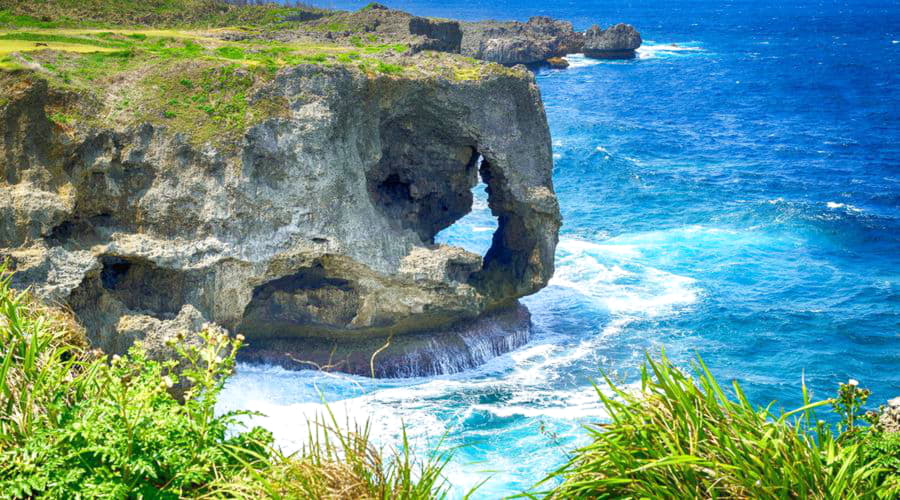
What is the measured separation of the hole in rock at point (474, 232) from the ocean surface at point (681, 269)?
141 mm

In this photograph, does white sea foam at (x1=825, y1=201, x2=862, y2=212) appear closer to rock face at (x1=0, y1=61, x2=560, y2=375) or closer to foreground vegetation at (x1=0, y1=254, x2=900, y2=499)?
rock face at (x1=0, y1=61, x2=560, y2=375)

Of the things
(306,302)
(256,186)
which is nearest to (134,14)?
(256,186)

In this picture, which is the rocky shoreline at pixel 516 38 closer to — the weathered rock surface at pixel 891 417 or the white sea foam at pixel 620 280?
the white sea foam at pixel 620 280

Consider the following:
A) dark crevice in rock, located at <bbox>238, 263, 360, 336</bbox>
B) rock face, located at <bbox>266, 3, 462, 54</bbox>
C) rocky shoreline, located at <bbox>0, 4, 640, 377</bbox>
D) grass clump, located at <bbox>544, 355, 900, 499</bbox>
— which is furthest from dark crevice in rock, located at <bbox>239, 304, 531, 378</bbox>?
rock face, located at <bbox>266, 3, 462, 54</bbox>

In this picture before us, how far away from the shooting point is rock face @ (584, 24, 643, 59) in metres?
99.1

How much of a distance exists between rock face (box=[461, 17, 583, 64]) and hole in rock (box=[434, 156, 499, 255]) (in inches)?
1827

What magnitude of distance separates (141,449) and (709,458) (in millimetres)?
6128

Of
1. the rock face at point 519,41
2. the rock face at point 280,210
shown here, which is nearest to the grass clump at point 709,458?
the rock face at point 280,210

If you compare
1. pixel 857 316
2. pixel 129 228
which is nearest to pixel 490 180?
pixel 129 228

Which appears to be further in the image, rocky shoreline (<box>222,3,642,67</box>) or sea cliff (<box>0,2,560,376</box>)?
rocky shoreline (<box>222,3,642,67</box>)

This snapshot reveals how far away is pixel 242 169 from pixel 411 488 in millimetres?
16017

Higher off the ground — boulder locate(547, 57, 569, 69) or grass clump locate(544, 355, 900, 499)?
boulder locate(547, 57, 569, 69)

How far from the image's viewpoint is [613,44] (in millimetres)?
99062

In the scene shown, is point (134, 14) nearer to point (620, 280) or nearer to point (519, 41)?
point (620, 280)
